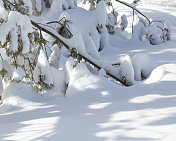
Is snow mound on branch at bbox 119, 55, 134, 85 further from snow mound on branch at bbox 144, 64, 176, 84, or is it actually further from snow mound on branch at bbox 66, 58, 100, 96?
snow mound on branch at bbox 66, 58, 100, 96

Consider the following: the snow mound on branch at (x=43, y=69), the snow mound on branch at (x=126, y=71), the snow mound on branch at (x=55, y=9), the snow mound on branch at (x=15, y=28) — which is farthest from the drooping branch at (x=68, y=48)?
the snow mound on branch at (x=55, y=9)

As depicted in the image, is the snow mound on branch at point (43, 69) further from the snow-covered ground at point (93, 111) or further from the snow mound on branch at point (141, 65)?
the snow mound on branch at point (141, 65)

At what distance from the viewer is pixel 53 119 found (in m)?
2.49

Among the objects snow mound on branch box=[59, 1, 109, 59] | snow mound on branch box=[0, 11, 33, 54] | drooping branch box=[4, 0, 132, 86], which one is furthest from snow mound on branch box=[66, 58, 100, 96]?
snow mound on branch box=[59, 1, 109, 59]

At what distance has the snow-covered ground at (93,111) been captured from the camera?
2062 millimetres

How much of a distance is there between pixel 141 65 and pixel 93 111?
157cm

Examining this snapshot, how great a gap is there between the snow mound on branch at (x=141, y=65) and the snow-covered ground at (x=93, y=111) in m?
0.50

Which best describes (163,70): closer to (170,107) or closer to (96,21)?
(170,107)

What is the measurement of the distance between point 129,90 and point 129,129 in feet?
3.40

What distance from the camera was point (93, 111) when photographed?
101 inches

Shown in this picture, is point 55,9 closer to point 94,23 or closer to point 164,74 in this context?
point 94,23

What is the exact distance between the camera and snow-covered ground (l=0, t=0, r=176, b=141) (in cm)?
206

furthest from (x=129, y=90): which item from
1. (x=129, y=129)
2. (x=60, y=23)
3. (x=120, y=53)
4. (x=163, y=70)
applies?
(x=120, y=53)

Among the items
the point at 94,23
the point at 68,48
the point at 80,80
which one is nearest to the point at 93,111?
the point at 80,80
